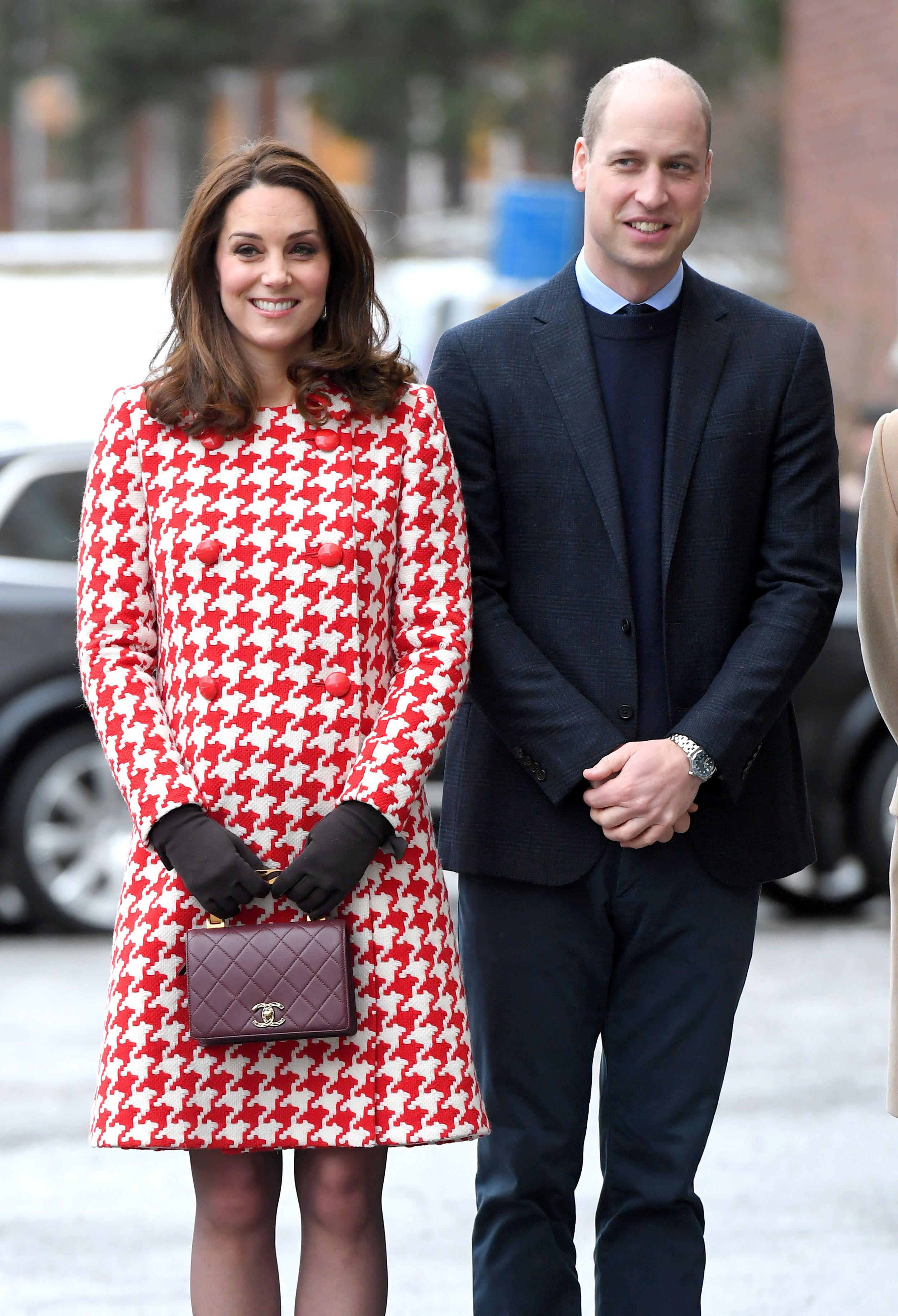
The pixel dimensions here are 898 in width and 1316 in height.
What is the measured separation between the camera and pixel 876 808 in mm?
7918

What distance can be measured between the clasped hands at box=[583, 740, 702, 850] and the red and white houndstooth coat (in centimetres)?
30

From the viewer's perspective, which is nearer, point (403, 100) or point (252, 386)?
point (252, 386)

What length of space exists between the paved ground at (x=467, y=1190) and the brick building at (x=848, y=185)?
25.9ft

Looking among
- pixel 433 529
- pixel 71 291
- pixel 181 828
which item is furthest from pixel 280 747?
pixel 71 291

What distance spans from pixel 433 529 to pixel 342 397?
0.27m

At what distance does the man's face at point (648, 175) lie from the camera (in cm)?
330

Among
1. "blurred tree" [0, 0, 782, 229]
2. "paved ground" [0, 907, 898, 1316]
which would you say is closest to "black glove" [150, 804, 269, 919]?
"paved ground" [0, 907, 898, 1316]

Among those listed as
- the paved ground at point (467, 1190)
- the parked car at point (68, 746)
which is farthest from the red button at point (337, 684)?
the parked car at point (68, 746)

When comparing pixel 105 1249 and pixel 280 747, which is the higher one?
pixel 280 747

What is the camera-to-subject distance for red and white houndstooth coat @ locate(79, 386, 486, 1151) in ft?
10.3

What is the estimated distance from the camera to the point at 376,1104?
3145 mm

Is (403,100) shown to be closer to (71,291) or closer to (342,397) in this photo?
(71,291)

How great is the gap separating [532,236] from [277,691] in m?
10.9

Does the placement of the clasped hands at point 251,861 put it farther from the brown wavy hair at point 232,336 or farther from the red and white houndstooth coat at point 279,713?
the brown wavy hair at point 232,336
